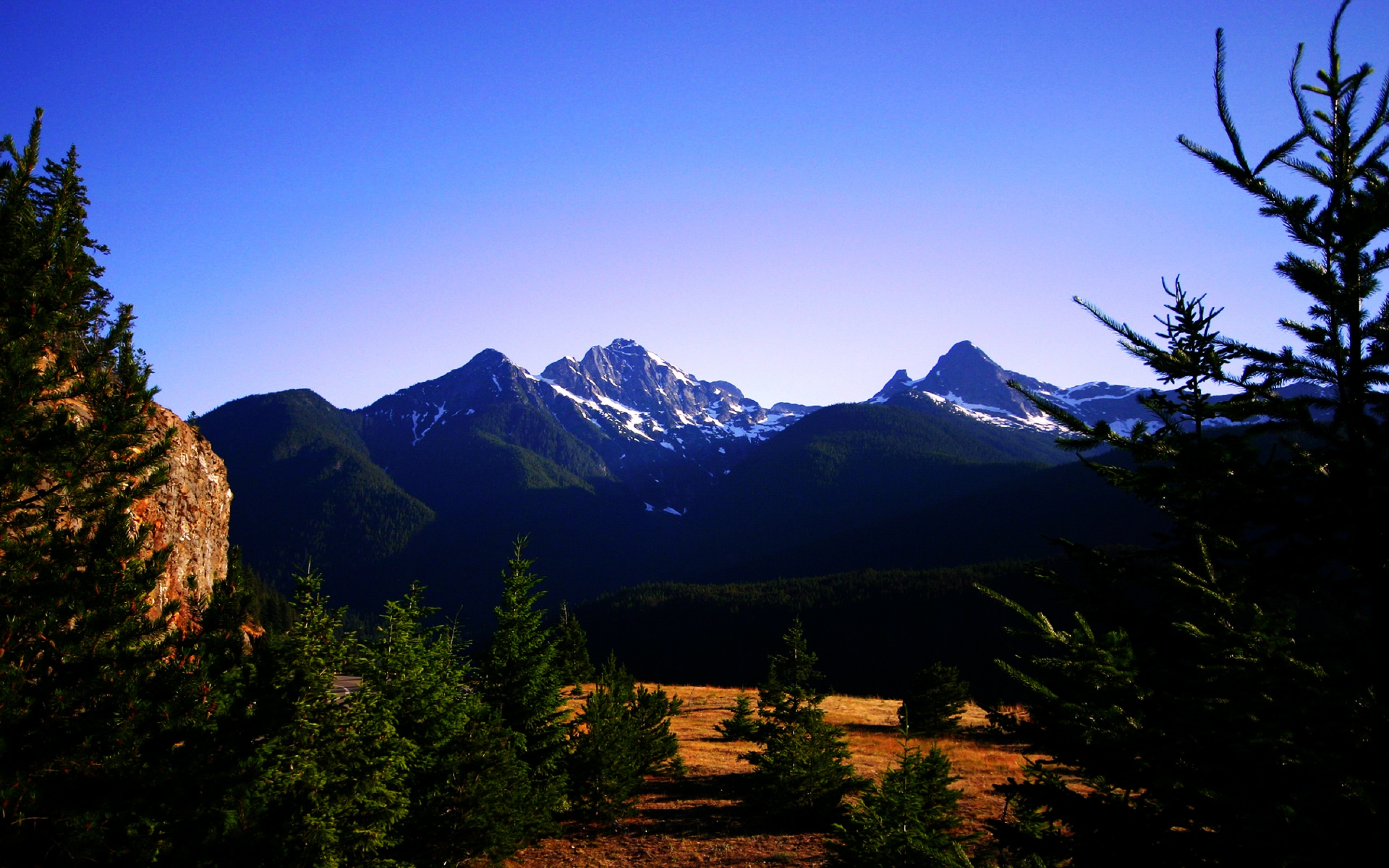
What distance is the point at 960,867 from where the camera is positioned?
6.26 meters

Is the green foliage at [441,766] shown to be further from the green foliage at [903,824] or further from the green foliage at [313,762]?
the green foliage at [903,824]

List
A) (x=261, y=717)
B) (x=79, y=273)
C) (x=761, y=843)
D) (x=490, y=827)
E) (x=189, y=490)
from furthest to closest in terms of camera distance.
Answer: (x=189, y=490) < (x=761, y=843) < (x=490, y=827) < (x=261, y=717) < (x=79, y=273)

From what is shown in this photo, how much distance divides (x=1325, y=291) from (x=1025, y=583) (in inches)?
5805

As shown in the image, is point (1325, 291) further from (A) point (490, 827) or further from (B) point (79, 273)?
(A) point (490, 827)

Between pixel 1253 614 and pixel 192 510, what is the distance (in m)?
46.0

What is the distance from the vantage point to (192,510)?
37438 mm

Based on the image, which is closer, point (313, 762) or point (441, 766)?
point (313, 762)

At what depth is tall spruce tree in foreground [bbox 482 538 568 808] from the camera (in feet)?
58.3

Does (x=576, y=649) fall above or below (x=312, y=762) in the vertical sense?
below

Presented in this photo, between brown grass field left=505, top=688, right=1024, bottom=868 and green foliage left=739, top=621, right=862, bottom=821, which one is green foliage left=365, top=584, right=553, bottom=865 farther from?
green foliage left=739, top=621, right=862, bottom=821

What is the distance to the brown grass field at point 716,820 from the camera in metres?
16.7

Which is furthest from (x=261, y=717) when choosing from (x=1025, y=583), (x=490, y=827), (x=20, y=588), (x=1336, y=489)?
(x=1025, y=583)

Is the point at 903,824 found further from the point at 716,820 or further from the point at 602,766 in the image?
the point at 602,766

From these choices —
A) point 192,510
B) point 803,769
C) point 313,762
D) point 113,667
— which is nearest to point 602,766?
point 803,769
